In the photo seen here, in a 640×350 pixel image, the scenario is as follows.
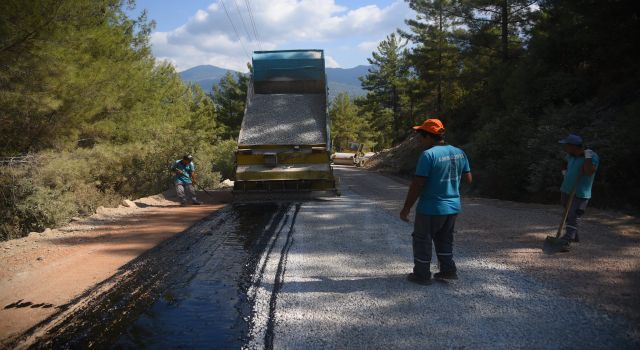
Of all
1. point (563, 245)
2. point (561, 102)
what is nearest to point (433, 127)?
point (563, 245)

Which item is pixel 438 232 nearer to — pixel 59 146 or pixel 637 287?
pixel 637 287

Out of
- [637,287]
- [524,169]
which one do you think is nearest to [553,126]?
[524,169]

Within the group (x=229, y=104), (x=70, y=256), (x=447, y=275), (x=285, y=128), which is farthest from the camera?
(x=229, y=104)

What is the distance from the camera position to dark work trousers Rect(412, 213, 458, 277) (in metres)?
4.49

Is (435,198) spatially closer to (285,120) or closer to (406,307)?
(406,307)

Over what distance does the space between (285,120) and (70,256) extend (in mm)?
7077

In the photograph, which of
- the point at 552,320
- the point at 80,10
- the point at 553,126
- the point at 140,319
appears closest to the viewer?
the point at 552,320

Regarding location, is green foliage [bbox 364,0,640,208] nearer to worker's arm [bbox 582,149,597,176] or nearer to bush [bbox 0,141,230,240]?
worker's arm [bbox 582,149,597,176]

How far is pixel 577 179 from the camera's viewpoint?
5.80 meters

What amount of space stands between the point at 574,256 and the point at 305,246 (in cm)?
351

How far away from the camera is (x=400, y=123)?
52.8 m

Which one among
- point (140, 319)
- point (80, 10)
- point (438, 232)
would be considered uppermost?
point (80, 10)

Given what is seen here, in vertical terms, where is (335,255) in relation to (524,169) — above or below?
below

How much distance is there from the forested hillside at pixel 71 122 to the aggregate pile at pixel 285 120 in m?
4.57
